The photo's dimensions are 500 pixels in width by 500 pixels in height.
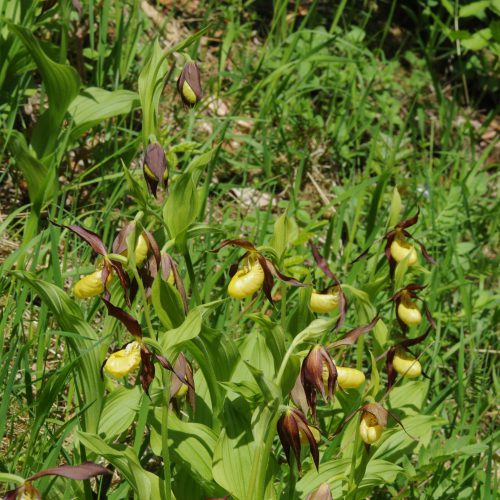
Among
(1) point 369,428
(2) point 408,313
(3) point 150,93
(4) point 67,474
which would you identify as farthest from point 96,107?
(4) point 67,474

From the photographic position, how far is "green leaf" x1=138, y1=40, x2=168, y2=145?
1.63m

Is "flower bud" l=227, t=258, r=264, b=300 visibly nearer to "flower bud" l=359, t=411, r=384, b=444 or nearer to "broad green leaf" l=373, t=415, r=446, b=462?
"flower bud" l=359, t=411, r=384, b=444

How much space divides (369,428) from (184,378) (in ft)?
1.05

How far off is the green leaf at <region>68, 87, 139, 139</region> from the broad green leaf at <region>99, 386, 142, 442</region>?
99 cm

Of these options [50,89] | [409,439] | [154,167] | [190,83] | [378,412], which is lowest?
[409,439]

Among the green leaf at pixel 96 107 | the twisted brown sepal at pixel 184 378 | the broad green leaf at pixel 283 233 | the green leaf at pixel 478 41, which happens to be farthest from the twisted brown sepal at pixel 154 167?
the green leaf at pixel 478 41

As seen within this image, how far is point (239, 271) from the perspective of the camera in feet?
4.62

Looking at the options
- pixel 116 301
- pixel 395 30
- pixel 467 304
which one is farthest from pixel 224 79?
pixel 116 301

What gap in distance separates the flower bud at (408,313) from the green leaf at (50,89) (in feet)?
3.55

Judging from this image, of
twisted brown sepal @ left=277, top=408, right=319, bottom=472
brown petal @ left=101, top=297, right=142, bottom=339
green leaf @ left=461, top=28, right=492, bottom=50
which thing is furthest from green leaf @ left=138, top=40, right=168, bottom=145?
green leaf @ left=461, top=28, right=492, bottom=50

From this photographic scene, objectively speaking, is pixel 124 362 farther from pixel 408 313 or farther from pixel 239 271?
pixel 408 313

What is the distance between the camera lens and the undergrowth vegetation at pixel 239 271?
130 centimetres

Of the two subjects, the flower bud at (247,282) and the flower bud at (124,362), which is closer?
the flower bud at (124,362)

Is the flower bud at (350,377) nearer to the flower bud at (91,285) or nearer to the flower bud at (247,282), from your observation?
the flower bud at (247,282)
